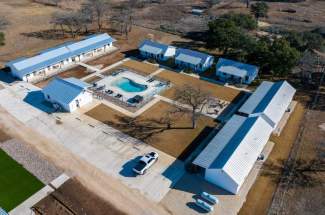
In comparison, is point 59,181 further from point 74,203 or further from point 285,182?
point 285,182

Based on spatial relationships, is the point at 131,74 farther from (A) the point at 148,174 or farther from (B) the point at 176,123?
(A) the point at 148,174

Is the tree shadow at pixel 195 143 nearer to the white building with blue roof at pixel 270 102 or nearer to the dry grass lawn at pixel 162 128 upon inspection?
the dry grass lawn at pixel 162 128

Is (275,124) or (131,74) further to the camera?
(131,74)

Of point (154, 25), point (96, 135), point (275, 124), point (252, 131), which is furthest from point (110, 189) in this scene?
point (154, 25)

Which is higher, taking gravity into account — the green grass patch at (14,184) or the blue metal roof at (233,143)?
the blue metal roof at (233,143)

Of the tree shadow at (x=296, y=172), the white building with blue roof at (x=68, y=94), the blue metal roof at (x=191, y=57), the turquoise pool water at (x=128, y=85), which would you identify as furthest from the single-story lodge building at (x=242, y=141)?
the white building with blue roof at (x=68, y=94)

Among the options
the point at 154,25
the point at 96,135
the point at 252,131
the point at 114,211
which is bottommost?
the point at 114,211
